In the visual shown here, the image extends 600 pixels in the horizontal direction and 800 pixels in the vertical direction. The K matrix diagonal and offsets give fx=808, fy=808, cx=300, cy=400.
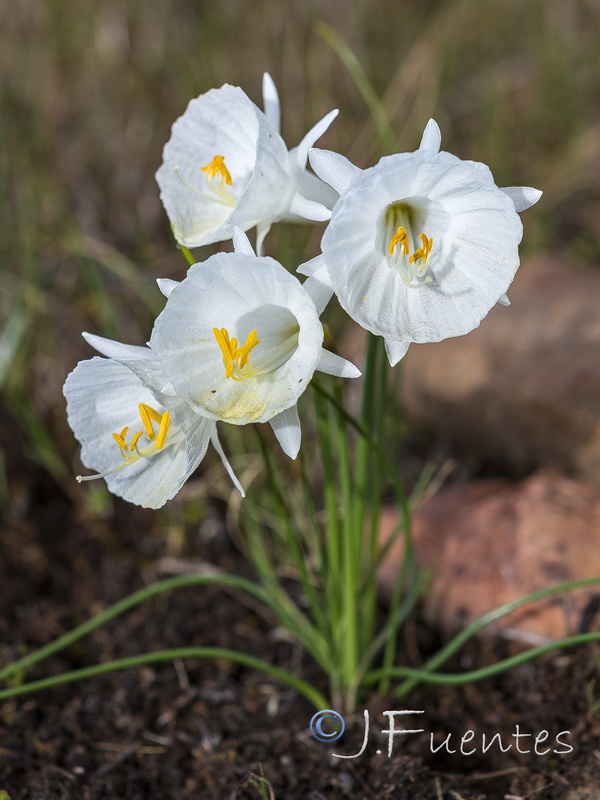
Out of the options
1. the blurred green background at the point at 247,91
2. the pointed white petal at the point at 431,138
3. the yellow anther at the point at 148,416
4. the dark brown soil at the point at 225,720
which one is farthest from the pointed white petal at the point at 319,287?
the blurred green background at the point at 247,91

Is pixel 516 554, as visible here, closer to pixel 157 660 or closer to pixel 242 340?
pixel 157 660

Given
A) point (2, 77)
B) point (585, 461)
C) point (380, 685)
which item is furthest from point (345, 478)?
point (2, 77)

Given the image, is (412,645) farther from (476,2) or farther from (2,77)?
(476,2)

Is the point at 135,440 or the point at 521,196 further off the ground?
the point at 521,196

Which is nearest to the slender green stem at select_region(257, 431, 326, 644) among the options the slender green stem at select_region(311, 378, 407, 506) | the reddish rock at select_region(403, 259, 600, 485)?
the slender green stem at select_region(311, 378, 407, 506)

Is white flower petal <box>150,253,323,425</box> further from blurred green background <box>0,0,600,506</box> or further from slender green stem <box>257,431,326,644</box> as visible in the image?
blurred green background <box>0,0,600,506</box>

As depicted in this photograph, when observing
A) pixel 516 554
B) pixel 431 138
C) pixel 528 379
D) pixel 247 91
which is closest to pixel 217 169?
pixel 431 138

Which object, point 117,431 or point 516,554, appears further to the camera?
point 516,554

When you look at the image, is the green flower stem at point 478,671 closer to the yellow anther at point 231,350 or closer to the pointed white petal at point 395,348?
the pointed white petal at point 395,348
